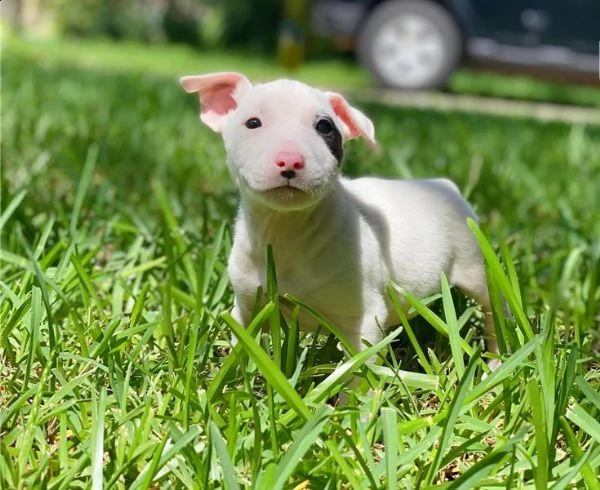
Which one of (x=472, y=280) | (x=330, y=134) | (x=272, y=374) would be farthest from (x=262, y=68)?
(x=272, y=374)

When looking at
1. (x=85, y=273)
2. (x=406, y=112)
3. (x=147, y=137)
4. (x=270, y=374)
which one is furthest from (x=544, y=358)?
(x=406, y=112)

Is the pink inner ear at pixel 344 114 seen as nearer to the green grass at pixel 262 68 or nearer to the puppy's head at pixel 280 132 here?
the puppy's head at pixel 280 132

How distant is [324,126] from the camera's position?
1873 millimetres

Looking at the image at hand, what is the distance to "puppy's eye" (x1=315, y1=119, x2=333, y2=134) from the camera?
186 centimetres

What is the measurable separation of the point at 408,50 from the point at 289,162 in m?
8.90

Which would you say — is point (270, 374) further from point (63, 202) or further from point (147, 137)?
point (147, 137)

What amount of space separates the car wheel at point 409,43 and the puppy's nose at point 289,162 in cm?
883

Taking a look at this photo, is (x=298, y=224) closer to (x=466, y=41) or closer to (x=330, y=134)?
(x=330, y=134)

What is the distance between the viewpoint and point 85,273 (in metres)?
2.19

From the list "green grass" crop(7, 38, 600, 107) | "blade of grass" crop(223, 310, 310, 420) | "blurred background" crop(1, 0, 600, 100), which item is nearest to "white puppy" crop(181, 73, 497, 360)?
"blade of grass" crop(223, 310, 310, 420)

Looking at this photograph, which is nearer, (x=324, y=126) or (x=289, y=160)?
(x=289, y=160)

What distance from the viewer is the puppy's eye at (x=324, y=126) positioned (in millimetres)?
1860

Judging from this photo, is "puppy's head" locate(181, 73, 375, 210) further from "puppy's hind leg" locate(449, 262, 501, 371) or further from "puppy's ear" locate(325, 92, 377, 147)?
"puppy's hind leg" locate(449, 262, 501, 371)

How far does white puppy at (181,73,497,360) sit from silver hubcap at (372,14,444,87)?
27.7ft
